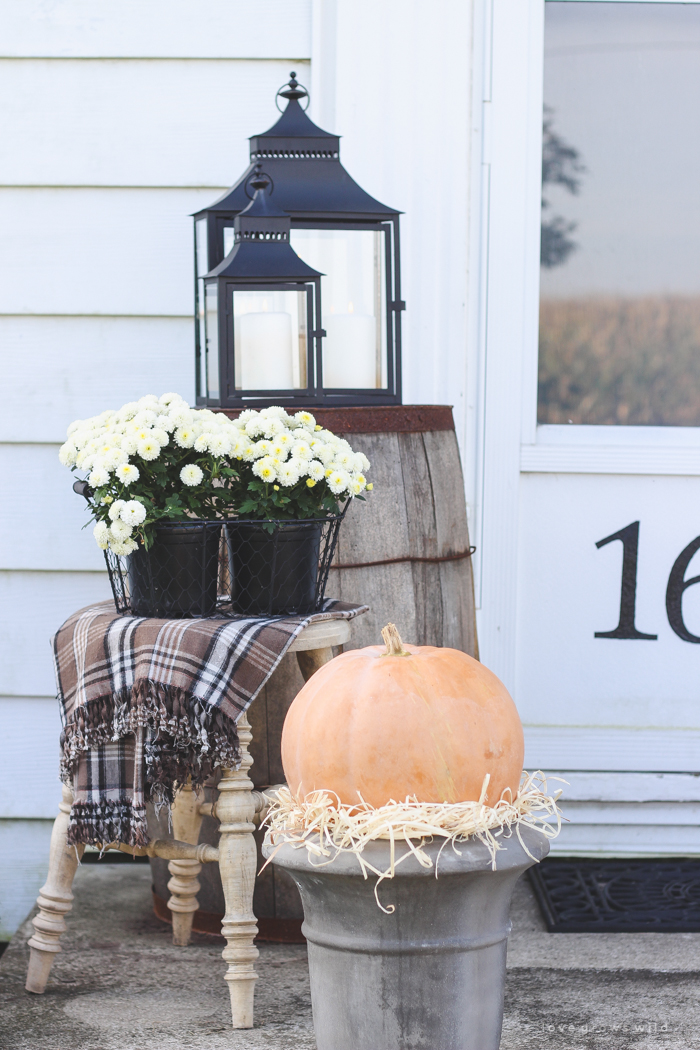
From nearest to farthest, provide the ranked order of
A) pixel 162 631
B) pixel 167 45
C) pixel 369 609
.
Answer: pixel 162 631 < pixel 369 609 < pixel 167 45

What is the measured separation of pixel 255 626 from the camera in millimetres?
1772

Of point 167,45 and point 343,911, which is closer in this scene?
point 343,911

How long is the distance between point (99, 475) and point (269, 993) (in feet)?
3.06

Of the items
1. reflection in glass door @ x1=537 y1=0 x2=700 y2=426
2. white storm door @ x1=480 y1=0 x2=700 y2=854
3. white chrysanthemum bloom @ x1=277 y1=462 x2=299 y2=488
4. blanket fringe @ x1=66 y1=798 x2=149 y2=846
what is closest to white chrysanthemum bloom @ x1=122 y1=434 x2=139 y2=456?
white chrysanthemum bloom @ x1=277 y1=462 x2=299 y2=488

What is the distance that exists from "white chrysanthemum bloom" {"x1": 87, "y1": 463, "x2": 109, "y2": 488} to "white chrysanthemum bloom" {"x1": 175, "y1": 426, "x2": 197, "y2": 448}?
0.12 metres

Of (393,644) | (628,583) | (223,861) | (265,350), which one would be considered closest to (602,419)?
(628,583)

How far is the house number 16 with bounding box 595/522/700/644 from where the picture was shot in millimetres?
2572

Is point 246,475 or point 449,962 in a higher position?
point 246,475

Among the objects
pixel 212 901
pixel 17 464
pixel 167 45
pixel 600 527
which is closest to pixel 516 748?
pixel 212 901

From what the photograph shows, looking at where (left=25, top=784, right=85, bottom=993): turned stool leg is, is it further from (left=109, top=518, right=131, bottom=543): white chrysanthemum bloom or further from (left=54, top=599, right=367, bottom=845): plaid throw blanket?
(left=109, top=518, right=131, bottom=543): white chrysanthemum bloom

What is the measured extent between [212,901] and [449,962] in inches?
34.8

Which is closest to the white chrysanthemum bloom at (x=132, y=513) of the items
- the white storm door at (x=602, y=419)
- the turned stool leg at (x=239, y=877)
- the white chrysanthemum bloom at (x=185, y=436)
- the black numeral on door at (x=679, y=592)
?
the white chrysanthemum bloom at (x=185, y=436)

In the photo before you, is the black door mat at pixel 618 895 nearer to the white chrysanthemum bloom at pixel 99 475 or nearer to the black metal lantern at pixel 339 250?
the black metal lantern at pixel 339 250

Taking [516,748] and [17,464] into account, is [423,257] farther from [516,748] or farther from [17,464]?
[516,748]
